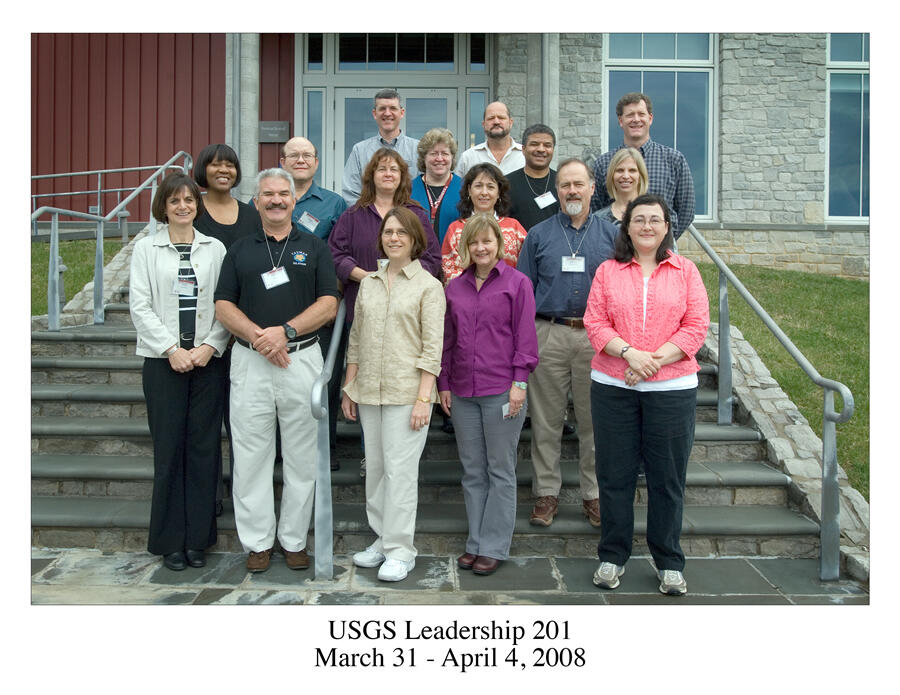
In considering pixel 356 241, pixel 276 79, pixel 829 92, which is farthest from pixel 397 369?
pixel 829 92

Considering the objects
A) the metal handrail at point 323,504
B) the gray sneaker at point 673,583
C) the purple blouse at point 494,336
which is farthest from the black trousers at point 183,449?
the gray sneaker at point 673,583

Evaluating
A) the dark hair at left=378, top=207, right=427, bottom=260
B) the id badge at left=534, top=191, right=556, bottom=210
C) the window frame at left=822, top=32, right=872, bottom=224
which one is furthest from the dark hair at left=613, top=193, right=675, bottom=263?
the window frame at left=822, top=32, right=872, bottom=224

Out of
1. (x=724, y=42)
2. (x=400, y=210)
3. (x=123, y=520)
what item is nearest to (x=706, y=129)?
(x=724, y=42)

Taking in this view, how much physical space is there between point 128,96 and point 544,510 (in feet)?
29.7

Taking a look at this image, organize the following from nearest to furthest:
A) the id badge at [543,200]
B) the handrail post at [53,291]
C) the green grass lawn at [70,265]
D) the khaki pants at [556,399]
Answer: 1. the khaki pants at [556,399]
2. the id badge at [543,200]
3. the handrail post at [53,291]
4. the green grass lawn at [70,265]

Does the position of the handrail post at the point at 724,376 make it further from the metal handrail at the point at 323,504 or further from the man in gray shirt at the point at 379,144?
the metal handrail at the point at 323,504

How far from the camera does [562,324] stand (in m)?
3.85

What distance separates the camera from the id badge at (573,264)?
3789 mm

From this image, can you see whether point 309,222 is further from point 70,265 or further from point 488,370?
point 70,265

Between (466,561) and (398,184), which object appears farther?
(398,184)

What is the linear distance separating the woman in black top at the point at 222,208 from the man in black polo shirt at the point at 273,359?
23 centimetres

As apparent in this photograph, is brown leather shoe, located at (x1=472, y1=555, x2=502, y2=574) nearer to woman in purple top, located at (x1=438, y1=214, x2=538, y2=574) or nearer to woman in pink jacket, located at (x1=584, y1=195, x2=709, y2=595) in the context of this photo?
woman in purple top, located at (x1=438, y1=214, x2=538, y2=574)

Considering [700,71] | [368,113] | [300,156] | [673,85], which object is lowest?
[300,156]

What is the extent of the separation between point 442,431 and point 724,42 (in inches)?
328
